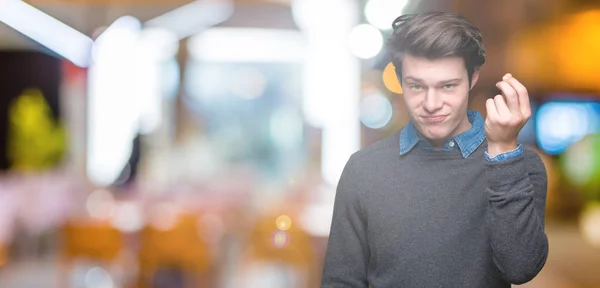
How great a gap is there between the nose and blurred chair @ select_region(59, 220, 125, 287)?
499cm

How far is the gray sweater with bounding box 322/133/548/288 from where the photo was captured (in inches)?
44.4

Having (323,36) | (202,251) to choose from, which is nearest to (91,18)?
(202,251)

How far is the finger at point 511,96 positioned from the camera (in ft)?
3.63

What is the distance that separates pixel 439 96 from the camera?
46.2 inches

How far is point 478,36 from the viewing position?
1.19 m

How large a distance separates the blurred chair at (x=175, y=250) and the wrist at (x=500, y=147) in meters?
4.75

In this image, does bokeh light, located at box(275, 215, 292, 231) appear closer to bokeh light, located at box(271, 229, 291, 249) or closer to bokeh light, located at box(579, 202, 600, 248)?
bokeh light, located at box(271, 229, 291, 249)

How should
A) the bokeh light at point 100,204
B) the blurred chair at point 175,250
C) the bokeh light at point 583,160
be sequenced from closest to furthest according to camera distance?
the blurred chair at point 175,250 < the bokeh light at point 100,204 < the bokeh light at point 583,160

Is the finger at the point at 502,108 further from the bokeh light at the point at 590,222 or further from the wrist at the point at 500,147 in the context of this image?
the bokeh light at the point at 590,222

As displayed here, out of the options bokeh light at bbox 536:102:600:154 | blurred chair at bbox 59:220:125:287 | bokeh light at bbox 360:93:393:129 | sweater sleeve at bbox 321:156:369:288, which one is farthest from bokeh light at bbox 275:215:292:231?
bokeh light at bbox 536:102:600:154

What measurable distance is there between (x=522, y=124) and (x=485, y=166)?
83mm

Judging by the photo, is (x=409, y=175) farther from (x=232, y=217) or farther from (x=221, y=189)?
(x=221, y=189)

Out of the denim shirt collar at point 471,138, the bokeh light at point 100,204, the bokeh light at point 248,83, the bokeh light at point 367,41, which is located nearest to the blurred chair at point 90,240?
the bokeh light at point 100,204

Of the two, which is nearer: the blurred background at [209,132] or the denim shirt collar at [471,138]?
the denim shirt collar at [471,138]
